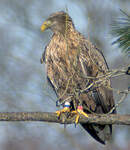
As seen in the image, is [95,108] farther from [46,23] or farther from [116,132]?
[116,132]

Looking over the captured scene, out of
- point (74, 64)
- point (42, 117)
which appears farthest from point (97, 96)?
point (42, 117)

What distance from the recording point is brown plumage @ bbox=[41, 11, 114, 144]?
6.18 meters

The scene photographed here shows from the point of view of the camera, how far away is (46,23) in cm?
668

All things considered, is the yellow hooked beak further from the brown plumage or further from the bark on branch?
the bark on branch

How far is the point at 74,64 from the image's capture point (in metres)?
5.92

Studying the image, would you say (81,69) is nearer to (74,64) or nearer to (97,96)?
(74,64)

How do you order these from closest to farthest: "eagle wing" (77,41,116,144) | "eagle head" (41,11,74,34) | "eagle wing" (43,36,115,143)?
"eagle wing" (43,36,115,143), "eagle wing" (77,41,116,144), "eagle head" (41,11,74,34)

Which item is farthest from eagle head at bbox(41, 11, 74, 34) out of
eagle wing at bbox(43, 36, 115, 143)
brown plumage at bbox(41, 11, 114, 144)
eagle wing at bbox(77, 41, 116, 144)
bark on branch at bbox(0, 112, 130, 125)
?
bark on branch at bbox(0, 112, 130, 125)

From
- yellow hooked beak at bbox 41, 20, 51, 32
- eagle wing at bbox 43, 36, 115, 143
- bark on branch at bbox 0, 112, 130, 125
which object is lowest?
bark on branch at bbox 0, 112, 130, 125

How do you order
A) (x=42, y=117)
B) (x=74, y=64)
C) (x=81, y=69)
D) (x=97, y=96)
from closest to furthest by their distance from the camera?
(x=42, y=117)
(x=74, y=64)
(x=81, y=69)
(x=97, y=96)

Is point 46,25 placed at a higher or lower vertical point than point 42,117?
higher

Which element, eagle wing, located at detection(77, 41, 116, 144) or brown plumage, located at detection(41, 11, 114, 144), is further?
eagle wing, located at detection(77, 41, 116, 144)

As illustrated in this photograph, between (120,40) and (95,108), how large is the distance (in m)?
2.49

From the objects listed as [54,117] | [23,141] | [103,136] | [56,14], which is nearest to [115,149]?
[23,141]
